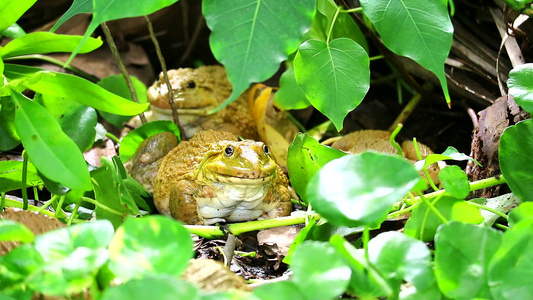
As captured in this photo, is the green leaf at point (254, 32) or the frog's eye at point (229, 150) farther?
the frog's eye at point (229, 150)

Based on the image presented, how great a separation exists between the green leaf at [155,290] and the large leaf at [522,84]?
4.57 ft

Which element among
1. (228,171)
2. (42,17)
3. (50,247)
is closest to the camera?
(50,247)

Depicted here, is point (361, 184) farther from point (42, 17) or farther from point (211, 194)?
point (42, 17)

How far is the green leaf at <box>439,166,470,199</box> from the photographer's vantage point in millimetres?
1771

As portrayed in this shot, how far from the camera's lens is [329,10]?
8.29ft

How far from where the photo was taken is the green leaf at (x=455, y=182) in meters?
1.77

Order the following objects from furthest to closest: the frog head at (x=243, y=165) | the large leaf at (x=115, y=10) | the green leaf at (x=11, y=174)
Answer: the frog head at (x=243, y=165)
the green leaf at (x=11, y=174)
the large leaf at (x=115, y=10)

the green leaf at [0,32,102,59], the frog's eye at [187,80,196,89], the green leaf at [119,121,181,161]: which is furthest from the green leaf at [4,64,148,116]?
the frog's eye at [187,80,196,89]

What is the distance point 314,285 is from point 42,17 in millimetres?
3433

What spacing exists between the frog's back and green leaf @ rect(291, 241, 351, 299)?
163cm

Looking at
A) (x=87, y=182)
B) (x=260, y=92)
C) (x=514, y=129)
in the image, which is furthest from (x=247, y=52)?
(x=260, y=92)

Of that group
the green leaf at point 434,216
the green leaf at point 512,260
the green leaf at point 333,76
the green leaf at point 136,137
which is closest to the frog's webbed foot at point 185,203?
the green leaf at point 136,137

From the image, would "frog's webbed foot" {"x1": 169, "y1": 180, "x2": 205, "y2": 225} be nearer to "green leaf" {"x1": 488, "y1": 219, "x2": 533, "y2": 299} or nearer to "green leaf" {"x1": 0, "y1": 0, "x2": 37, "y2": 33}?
"green leaf" {"x1": 0, "y1": 0, "x2": 37, "y2": 33}

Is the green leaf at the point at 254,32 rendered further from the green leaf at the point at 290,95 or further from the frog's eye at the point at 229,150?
the green leaf at the point at 290,95
